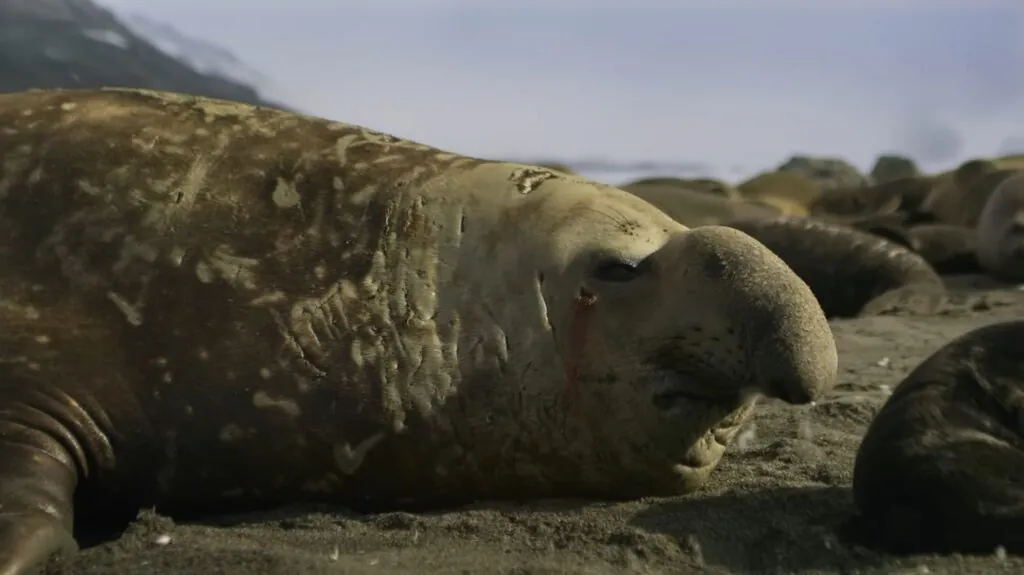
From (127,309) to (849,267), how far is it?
5521 millimetres

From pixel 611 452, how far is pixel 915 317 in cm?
399

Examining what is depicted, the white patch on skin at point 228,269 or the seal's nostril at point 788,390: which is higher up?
the seal's nostril at point 788,390

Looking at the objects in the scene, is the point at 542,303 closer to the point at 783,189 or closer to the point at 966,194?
the point at 966,194

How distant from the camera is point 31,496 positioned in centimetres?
237

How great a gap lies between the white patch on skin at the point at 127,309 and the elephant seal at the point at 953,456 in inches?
61.8

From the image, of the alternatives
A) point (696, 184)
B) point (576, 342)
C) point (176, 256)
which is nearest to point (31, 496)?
point (176, 256)

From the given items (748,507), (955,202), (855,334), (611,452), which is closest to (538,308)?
(611,452)

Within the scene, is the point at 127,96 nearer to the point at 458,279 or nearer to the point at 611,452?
the point at 458,279

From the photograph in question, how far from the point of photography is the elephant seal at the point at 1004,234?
8172 millimetres

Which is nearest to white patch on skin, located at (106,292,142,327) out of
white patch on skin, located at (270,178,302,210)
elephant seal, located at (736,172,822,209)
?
white patch on skin, located at (270,178,302,210)

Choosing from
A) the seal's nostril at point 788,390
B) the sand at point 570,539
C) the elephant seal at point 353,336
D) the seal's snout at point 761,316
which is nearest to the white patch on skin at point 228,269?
the elephant seal at point 353,336

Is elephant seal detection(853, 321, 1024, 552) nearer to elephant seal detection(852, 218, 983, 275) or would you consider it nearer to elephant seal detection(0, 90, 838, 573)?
elephant seal detection(0, 90, 838, 573)

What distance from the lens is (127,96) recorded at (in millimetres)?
3170

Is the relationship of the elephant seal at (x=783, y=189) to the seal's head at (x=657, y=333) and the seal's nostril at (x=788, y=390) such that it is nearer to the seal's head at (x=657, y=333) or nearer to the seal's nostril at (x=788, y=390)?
the seal's head at (x=657, y=333)
